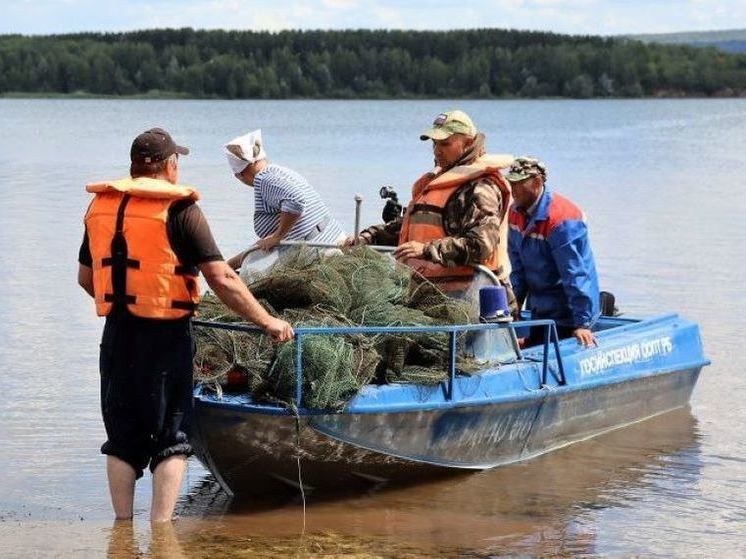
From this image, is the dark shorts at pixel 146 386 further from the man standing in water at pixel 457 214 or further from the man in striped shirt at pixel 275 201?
the man in striped shirt at pixel 275 201

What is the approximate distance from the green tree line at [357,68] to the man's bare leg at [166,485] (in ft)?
360

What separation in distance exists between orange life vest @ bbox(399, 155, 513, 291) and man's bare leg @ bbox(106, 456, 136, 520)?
2081 mm

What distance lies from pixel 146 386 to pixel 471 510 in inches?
90.3

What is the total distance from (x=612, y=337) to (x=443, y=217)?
1.87 metres

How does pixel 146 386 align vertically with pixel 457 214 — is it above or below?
below

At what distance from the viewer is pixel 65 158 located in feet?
133

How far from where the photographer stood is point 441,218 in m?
8.43

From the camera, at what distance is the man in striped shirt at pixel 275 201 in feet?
29.8

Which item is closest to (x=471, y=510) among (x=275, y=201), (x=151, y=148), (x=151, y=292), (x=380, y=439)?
(x=380, y=439)

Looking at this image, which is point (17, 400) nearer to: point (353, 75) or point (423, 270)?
point (423, 270)

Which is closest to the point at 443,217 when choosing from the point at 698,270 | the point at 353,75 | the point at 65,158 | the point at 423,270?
the point at 423,270

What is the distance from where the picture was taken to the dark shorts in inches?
270

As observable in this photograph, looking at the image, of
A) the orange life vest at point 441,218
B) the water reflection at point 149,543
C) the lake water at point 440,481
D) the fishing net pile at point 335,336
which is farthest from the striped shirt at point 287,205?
the water reflection at point 149,543

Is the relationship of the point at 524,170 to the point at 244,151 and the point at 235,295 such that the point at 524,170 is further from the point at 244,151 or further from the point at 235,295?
the point at 235,295
